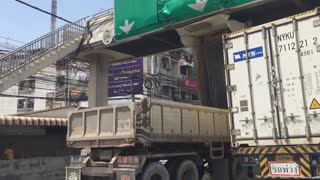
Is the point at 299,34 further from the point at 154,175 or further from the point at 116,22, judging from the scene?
the point at 116,22

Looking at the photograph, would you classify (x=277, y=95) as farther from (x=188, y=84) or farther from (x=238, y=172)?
(x=188, y=84)

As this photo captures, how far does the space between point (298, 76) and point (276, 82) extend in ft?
1.70

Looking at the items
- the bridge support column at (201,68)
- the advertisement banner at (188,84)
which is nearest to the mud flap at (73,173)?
the bridge support column at (201,68)

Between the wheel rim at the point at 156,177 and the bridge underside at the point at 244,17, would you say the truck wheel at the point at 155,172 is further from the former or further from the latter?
the bridge underside at the point at 244,17

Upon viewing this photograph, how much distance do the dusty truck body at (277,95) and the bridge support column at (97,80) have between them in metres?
16.2

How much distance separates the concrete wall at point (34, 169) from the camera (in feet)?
46.1

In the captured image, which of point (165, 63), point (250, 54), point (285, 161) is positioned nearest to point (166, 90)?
point (165, 63)

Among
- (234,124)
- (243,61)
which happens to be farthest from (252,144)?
(243,61)

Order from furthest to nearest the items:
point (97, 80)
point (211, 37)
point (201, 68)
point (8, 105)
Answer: point (8, 105)
point (97, 80)
point (211, 37)
point (201, 68)

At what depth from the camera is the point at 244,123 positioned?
9.36m

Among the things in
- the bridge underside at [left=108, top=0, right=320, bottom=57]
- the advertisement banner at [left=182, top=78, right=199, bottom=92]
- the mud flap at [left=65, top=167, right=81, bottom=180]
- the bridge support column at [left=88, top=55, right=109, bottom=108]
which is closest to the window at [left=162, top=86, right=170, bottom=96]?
the advertisement banner at [left=182, top=78, right=199, bottom=92]

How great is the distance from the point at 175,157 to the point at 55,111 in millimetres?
11052

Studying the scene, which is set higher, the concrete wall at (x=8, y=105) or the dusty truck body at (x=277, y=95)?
the concrete wall at (x=8, y=105)

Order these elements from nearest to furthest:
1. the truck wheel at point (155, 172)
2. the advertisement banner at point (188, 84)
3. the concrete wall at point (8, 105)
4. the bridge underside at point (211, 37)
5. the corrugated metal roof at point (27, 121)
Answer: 1. the truck wheel at point (155, 172)
2. the corrugated metal roof at point (27, 121)
3. the bridge underside at point (211, 37)
4. the advertisement banner at point (188, 84)
5. the concrete wall at point (8, 105)
